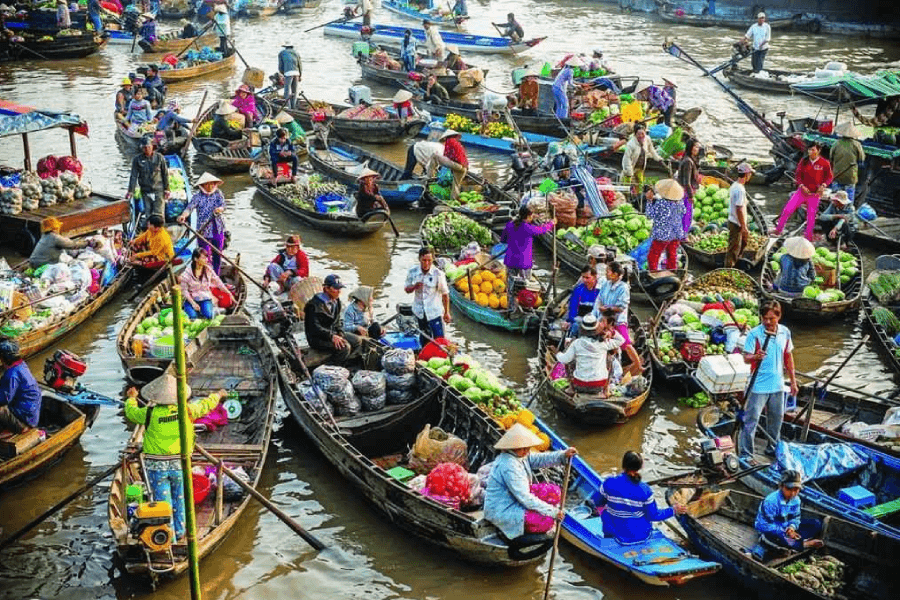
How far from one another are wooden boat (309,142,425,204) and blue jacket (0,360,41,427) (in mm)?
9342

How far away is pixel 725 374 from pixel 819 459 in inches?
57.0

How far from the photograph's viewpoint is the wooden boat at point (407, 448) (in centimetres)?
924

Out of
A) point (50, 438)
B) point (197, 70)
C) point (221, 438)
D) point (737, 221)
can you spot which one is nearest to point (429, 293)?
point (221, 438)

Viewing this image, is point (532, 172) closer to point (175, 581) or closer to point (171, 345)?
point (171, 345)

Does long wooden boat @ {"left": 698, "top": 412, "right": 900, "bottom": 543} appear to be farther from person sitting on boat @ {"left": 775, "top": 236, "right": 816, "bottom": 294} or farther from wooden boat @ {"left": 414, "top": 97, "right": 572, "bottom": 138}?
wooden boat @ {"left": 414, "top": 97, "right": 572, "bottom": 138}

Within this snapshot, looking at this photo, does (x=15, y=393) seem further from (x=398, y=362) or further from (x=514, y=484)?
(x=514, y=484)

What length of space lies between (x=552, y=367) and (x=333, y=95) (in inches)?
737

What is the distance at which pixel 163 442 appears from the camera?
908 centimetres

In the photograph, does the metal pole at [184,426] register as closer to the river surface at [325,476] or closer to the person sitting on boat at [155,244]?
the river surface at [325,476]

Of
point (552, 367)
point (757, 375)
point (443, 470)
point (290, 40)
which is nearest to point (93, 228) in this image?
point (552, 367)

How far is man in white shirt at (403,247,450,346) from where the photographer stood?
12.8m

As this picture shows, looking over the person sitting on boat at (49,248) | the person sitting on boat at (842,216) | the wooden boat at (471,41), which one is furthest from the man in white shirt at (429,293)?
the wooden boat at (471,41)

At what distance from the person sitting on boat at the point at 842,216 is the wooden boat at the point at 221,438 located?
908 cm

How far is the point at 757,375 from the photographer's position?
1038 centimetres
